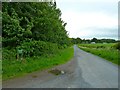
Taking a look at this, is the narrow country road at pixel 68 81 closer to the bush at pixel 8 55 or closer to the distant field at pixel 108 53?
the bush at pixel 8 55

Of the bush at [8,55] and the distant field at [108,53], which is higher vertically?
the bush at [8,55]

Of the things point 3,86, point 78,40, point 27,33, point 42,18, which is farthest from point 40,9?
point 78,40

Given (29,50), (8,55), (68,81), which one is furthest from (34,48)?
(68,81)

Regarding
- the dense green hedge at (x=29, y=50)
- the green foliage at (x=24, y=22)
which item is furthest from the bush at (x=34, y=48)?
the green foliage at (x=24, y=22)

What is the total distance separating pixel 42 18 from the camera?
66.9 ft

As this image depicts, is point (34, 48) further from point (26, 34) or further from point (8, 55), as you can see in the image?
point (8, 55)

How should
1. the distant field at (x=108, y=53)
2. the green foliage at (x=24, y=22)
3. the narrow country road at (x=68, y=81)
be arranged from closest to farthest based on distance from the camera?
the narrow country road at (x=68, y=81), the green foliage at (x=24, y=22), the distant field at (x=108, y=53)

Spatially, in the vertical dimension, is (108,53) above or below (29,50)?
below

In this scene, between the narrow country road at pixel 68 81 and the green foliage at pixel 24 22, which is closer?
the narrow country road at pixel 68 81

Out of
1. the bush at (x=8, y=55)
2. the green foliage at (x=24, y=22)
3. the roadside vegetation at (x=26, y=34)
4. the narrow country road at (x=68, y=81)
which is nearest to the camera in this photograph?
the narrow country road at (x=68, y=81)

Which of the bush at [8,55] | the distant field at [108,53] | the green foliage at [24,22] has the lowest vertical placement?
the distant field at [108,53]

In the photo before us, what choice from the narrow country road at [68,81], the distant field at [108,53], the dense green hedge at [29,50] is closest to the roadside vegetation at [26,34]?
the dense green hedge at [29,50]

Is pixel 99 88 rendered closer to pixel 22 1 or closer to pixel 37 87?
pixel 37 87

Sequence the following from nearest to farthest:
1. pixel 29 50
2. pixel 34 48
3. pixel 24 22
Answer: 1. pixel 29 50
2. pixel 34 48
3. pixel 24 22
